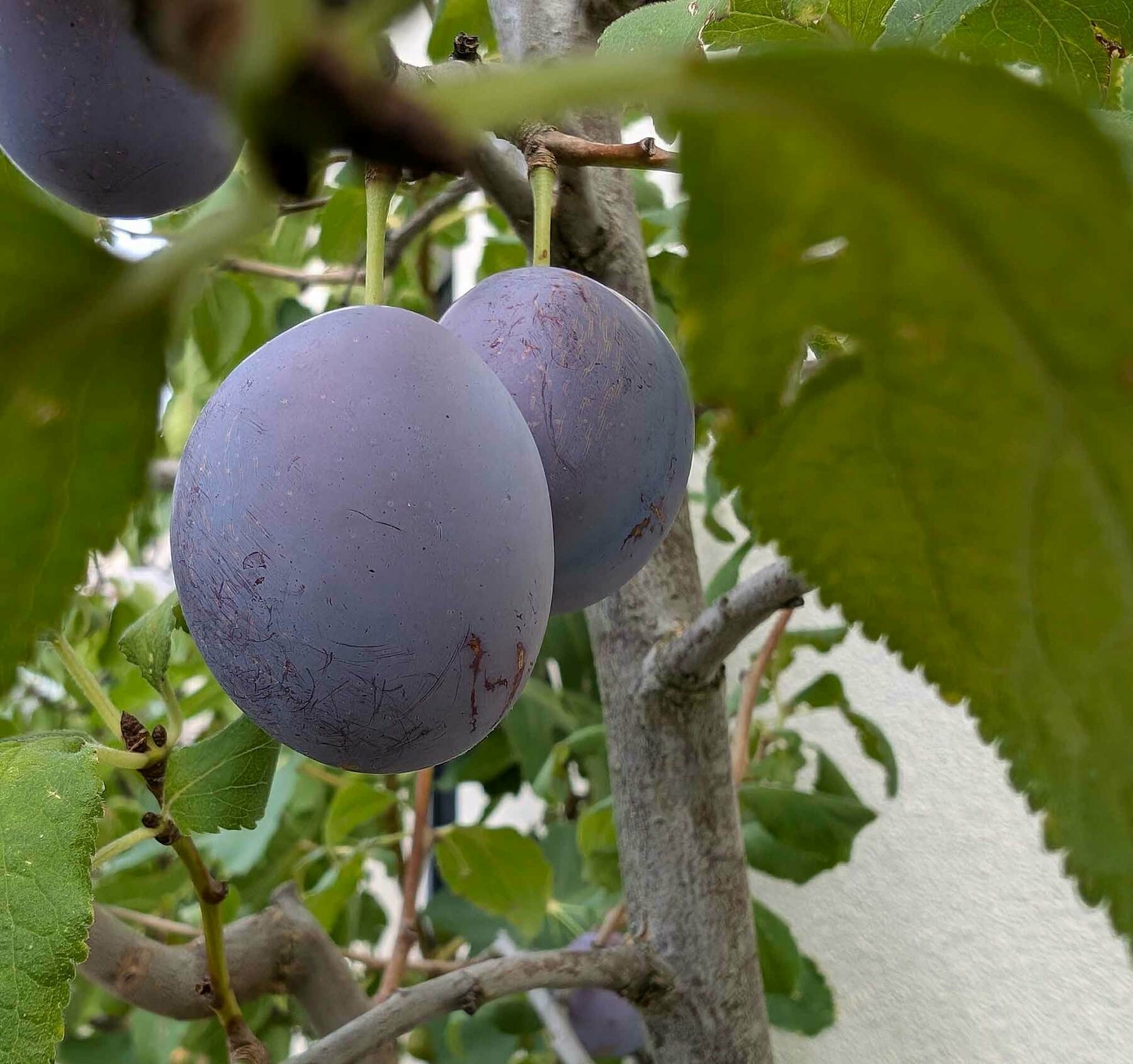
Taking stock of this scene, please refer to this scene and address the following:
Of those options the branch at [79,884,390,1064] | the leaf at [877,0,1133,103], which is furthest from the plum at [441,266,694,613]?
the branch at [79,884,390,1064]

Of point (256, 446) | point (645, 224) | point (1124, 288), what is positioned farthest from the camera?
point (645, 224)

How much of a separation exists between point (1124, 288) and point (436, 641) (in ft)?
0.54

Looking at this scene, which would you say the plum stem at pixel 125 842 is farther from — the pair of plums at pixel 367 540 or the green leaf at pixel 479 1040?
the green leaf at pixel 479 1040

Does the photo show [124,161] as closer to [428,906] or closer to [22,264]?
[22,264]

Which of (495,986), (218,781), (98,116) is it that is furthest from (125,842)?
(98,116)

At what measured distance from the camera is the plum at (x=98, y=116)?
294 millimetres

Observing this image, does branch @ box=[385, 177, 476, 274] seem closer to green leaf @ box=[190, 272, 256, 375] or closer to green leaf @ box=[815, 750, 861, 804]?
green leaf @ box=[190, 272, 256, 375]

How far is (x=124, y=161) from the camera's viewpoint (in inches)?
12.9

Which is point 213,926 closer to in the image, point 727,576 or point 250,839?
point 250,839

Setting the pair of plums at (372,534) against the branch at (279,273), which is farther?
the branch at (279,273)

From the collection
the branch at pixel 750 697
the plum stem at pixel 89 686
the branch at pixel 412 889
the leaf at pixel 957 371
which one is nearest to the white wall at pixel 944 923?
the branch at pixel 750 697

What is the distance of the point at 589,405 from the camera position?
0.94 ft

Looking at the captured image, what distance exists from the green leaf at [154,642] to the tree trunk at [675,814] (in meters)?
0.18

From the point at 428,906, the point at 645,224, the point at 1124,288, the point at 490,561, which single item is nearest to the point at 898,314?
the point at 1124,288
